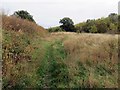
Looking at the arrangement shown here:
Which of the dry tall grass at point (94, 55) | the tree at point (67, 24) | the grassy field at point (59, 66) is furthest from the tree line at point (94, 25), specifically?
the grassy field at point (59, 66)

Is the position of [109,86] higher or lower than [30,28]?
lower

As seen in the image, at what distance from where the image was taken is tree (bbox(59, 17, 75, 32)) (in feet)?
107

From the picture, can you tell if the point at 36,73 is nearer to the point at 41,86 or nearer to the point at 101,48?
the point at 41,86

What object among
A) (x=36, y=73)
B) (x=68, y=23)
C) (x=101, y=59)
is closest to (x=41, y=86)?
(x=36, y=73)

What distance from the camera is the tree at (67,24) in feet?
107

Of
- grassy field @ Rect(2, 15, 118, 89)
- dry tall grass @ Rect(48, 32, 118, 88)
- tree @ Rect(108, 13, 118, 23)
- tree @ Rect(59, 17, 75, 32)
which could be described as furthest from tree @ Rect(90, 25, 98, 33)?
grassy field @ Rect(2, 15, 118, 89)

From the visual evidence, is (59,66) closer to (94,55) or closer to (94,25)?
(94,55)

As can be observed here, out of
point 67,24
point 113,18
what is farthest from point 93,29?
point 113,18

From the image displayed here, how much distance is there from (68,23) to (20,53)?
906 inches

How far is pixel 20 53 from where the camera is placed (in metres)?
10.0

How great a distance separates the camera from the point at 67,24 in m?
32.8

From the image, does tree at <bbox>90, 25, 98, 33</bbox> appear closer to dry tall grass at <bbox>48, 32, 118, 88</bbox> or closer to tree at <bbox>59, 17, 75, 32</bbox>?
tree at <bbox>59, 17, 75, 32</bbox>

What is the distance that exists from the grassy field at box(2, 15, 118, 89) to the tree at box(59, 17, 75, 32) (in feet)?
66.3

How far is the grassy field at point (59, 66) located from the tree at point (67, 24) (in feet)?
66.3
